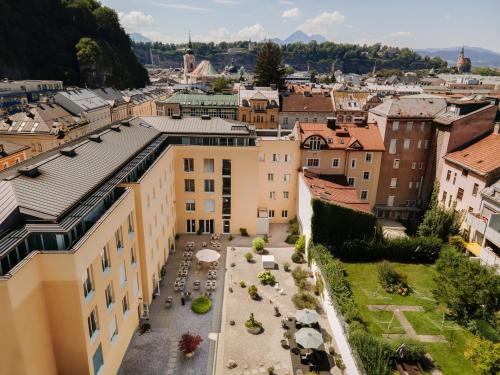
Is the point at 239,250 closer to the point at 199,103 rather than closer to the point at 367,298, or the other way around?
the point at 367,298

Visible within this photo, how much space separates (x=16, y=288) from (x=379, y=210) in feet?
161

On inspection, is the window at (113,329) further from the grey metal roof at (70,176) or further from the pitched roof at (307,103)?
the pitched roof at (307,103)

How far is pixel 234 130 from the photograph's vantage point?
45281 mm

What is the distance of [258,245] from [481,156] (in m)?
30.3

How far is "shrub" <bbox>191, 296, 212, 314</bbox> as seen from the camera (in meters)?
33.2

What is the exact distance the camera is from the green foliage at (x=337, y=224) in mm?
39656

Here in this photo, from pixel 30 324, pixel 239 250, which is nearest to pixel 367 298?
pixel 239 250

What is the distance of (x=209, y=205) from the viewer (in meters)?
47.1

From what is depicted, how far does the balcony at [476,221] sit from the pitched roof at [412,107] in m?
16.9

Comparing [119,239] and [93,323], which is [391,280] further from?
[93,323]

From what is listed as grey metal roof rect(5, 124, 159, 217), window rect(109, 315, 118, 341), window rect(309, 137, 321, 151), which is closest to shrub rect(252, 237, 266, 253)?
window rect(309, 137, 321, 151)

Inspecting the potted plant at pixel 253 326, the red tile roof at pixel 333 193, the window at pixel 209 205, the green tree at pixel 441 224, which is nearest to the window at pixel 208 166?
the window at pixel 209 205

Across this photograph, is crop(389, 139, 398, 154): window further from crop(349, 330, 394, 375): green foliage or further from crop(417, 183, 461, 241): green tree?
crop(349, 330, 394, 375): green foliage

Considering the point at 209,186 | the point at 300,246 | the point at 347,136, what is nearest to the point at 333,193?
the point at 300,246
